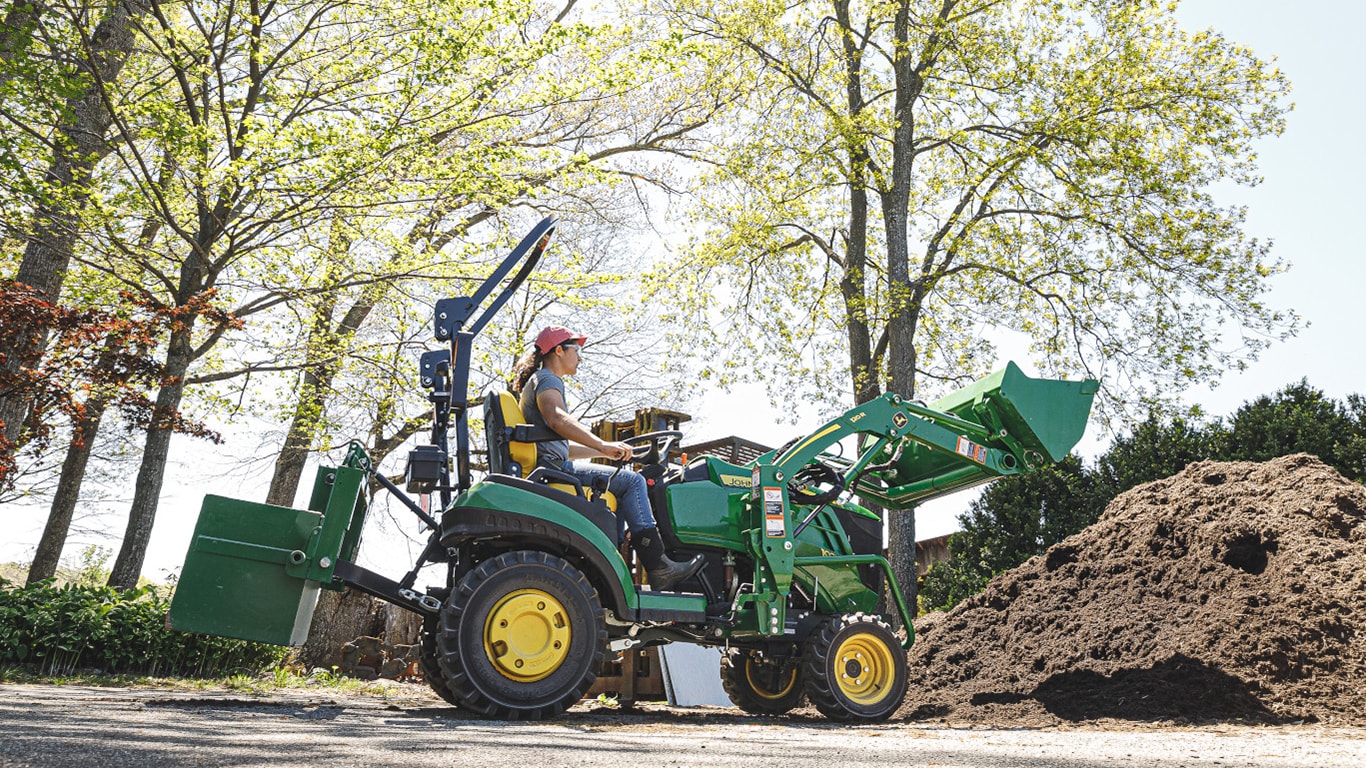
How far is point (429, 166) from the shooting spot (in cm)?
1170

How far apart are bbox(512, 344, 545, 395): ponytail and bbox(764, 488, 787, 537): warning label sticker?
4.99 ft

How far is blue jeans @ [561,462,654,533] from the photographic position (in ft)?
19.1

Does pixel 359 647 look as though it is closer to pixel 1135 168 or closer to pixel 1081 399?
pixel 1081 399

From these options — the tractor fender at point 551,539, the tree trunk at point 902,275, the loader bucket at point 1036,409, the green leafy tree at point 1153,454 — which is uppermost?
the tree trunk at point 902,275

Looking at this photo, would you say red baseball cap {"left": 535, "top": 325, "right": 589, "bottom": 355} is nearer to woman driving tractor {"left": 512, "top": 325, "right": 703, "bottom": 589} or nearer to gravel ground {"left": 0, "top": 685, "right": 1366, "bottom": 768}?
woman driving tractor {"left": 512, "top": 325, "right": 703, "bottom": 589}

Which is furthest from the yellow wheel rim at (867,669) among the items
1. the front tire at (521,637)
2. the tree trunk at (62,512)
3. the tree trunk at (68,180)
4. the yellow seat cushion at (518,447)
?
the tree trunk at (62,512)

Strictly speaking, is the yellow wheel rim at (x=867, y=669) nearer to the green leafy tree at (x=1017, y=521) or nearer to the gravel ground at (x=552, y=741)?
the gravel ground at (x=552, y=741)

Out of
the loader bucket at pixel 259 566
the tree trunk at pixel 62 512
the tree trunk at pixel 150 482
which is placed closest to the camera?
the loader bucket at pixel 259 566

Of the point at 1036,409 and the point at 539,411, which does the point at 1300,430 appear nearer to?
the point at 1036,409

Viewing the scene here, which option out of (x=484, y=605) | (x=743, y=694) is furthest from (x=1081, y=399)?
(x=484, y=605)

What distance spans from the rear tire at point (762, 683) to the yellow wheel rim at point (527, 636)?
2.04m

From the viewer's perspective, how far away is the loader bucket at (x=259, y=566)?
A: 4.91m

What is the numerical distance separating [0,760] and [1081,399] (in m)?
6.14

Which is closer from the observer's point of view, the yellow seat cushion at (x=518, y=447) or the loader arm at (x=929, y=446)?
the yellow seat cushion at (x=518, y=447)
